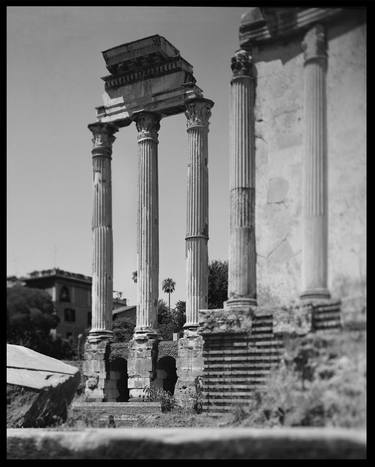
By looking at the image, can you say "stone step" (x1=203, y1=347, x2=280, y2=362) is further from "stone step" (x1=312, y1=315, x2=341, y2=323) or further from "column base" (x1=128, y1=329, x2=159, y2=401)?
"column base" (x1=128, y1=329, x2=159, y2=401)

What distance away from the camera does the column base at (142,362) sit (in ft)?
93.7

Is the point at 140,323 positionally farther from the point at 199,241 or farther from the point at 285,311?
the point at 285,311

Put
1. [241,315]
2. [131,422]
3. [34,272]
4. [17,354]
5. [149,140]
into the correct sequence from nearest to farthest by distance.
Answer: [241,315] < [17,354] < [131,422] < [149,140] < [34,272]

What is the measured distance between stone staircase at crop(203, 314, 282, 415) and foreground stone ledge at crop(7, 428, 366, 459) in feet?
5.75

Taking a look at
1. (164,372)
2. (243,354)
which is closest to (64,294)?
(164,372)

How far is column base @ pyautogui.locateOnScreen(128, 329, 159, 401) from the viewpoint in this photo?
93.7 feet

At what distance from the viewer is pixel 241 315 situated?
7602 mm

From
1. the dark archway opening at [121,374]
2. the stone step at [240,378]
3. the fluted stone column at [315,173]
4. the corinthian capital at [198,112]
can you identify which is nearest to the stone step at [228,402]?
the stone step at [240,378]

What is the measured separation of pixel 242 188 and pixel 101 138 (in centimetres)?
2384

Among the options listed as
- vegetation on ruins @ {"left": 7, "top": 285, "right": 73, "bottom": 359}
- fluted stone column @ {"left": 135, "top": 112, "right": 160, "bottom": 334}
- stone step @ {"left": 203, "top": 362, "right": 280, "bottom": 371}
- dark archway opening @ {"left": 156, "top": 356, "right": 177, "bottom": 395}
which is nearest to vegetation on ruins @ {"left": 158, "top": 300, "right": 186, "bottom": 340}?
vegetation on ruins @ {"left": 7, "top": 285, "right": 73, "bottom": 359}

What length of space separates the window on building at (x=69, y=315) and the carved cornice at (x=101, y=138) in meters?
38.6

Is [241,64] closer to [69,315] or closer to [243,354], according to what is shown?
[243,354]
